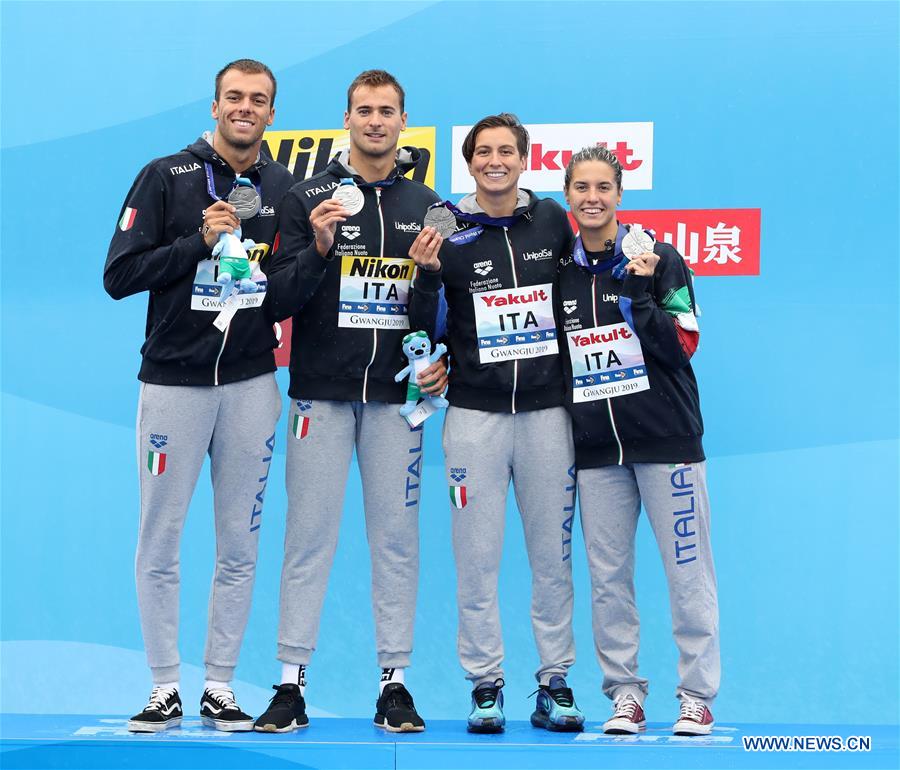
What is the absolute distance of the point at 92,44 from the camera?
4461mm

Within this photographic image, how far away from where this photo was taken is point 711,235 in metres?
4.17

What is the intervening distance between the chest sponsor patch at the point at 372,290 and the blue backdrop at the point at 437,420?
111cm

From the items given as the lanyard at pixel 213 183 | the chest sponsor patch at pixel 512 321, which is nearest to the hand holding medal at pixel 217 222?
the lanyard at pixel 213 183

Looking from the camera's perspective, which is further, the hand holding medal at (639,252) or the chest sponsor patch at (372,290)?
the chest sponsor patch at (372,290)

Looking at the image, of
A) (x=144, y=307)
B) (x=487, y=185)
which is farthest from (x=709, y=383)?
(x=144, y=307)

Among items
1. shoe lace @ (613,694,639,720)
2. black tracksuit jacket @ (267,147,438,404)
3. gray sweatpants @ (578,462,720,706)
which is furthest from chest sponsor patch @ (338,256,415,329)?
shoe lace @ (613,694,639,720)

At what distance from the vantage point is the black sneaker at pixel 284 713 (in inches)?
124

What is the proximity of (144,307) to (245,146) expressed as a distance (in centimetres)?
144

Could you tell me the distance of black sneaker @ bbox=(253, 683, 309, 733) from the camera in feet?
10.3

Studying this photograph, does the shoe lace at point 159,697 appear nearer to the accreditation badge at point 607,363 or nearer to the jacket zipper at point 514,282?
the jacket zipper at point 514,282

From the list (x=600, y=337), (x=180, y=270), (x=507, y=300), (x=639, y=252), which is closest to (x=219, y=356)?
(x=180, y=270)

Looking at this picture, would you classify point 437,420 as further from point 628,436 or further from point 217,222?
point 217,222

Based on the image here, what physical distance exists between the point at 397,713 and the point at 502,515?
0.63 meters

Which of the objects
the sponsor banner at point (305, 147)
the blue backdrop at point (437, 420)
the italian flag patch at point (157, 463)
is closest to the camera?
the italian flag patch at point (157, 463)
